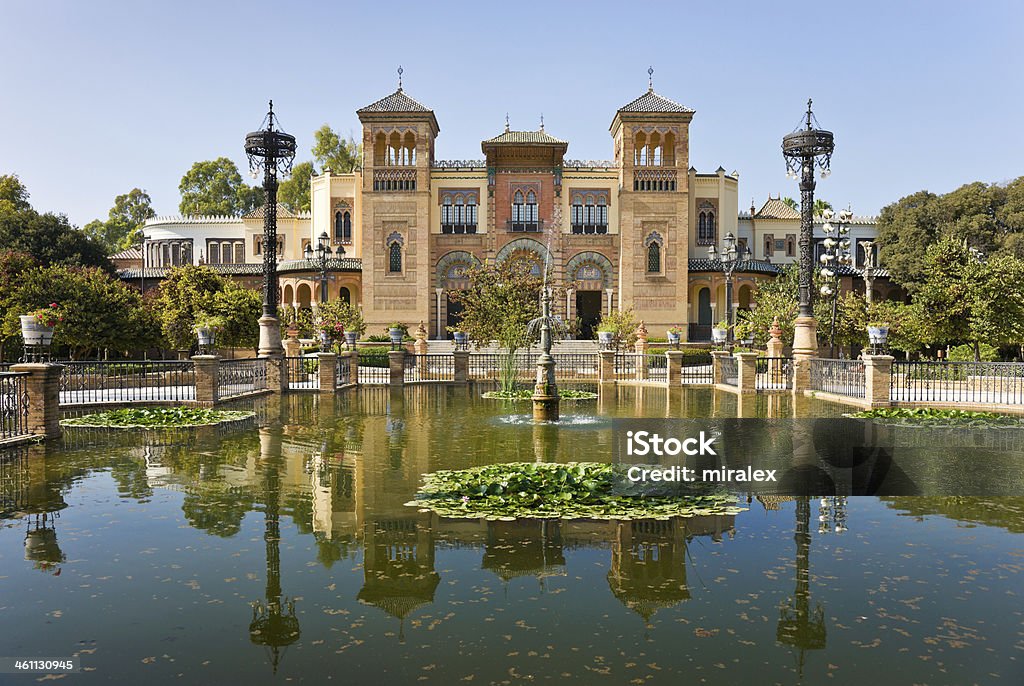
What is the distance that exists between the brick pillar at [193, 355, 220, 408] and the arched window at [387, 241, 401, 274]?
33.5 m

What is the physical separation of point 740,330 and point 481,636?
3464 cm

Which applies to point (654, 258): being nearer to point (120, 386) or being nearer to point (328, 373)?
point (328, 373)

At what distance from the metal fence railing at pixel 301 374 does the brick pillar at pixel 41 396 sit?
38.1 feet

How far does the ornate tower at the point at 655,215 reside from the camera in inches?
1983

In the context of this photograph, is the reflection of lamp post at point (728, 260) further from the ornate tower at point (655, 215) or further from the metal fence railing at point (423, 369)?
the metal fence railing at point (423, 369)

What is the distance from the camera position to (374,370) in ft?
103

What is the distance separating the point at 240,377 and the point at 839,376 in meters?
15.9

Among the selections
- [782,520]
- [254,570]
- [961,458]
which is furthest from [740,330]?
[254,570]

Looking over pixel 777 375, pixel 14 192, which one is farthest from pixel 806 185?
pixel 14 192

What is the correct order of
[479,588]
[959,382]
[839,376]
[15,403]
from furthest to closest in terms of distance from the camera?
[839,376] < [959,382] < [15,403] < [479,588]

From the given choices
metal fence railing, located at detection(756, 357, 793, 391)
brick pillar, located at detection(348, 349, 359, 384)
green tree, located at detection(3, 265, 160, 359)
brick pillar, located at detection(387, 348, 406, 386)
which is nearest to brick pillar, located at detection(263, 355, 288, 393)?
brick pillar, located at detection(348, 349, 359, 384)

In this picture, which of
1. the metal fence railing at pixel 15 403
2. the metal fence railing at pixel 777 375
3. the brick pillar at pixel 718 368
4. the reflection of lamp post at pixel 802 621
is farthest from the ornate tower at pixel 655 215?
the reflection of lamp post at pixel 802 621

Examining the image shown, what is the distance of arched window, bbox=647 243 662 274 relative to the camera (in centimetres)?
5075

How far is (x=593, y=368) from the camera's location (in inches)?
1363
